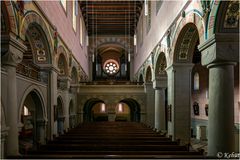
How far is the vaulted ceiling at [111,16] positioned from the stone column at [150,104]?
270 inches

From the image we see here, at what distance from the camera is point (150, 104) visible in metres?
19.1

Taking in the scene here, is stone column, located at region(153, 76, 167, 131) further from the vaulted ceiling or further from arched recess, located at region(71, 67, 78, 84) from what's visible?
the vaulted ceiling

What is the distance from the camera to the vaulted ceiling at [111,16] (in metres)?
21.0

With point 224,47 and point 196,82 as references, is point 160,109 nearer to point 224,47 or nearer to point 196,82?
point 196,82

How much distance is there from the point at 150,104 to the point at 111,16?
9.48 meters

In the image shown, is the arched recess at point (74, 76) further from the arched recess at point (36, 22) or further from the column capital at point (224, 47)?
the column capital at point (224, 47)

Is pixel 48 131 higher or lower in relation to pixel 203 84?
lower

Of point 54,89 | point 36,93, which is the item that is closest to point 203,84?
point 54,89

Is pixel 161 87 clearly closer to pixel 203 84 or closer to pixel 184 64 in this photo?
pixel 184 64

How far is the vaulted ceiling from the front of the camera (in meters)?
21.0

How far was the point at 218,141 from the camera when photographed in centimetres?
605

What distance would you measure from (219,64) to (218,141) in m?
1.81

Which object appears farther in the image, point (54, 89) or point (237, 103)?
point (237, 103)

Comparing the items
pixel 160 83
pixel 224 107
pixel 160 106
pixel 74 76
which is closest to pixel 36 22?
pixel 224 107
